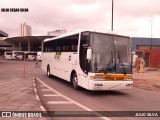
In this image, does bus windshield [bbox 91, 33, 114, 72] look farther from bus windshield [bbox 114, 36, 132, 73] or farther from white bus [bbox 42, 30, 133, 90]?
bus windshield [bbox 114, 36, 132, 73]

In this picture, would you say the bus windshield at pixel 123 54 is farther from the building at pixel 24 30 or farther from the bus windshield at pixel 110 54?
the building at pixel 24 30

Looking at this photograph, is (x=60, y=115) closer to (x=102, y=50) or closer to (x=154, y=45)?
(x=102, y=50)

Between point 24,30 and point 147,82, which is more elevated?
point 24,30

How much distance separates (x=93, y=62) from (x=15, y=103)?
4884 millimetres

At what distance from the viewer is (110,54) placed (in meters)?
15.3

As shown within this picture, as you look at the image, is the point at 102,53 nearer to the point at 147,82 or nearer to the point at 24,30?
the point at 147,82

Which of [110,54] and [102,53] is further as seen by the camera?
[110,54]

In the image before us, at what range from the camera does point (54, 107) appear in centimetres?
1163

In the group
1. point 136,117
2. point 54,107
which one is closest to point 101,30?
point 54,107

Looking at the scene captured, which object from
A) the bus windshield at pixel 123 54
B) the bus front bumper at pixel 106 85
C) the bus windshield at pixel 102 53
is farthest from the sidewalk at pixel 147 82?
the bus windshield at pixel 102 53

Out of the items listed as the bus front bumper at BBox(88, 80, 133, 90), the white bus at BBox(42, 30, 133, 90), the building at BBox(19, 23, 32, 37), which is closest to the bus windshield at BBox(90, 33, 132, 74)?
the white bus at BBox(42, 30, 133, 90)

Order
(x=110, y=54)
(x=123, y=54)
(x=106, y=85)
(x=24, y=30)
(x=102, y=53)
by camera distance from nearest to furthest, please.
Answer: (x=106, y=85) < (x=102, y=53) < (x=110, y=54) < (x=123, y=54) < (x=24, y=30)

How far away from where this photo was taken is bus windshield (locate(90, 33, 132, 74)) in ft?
49.2

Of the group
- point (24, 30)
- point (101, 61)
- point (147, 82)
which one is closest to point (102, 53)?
point (101, 61)
